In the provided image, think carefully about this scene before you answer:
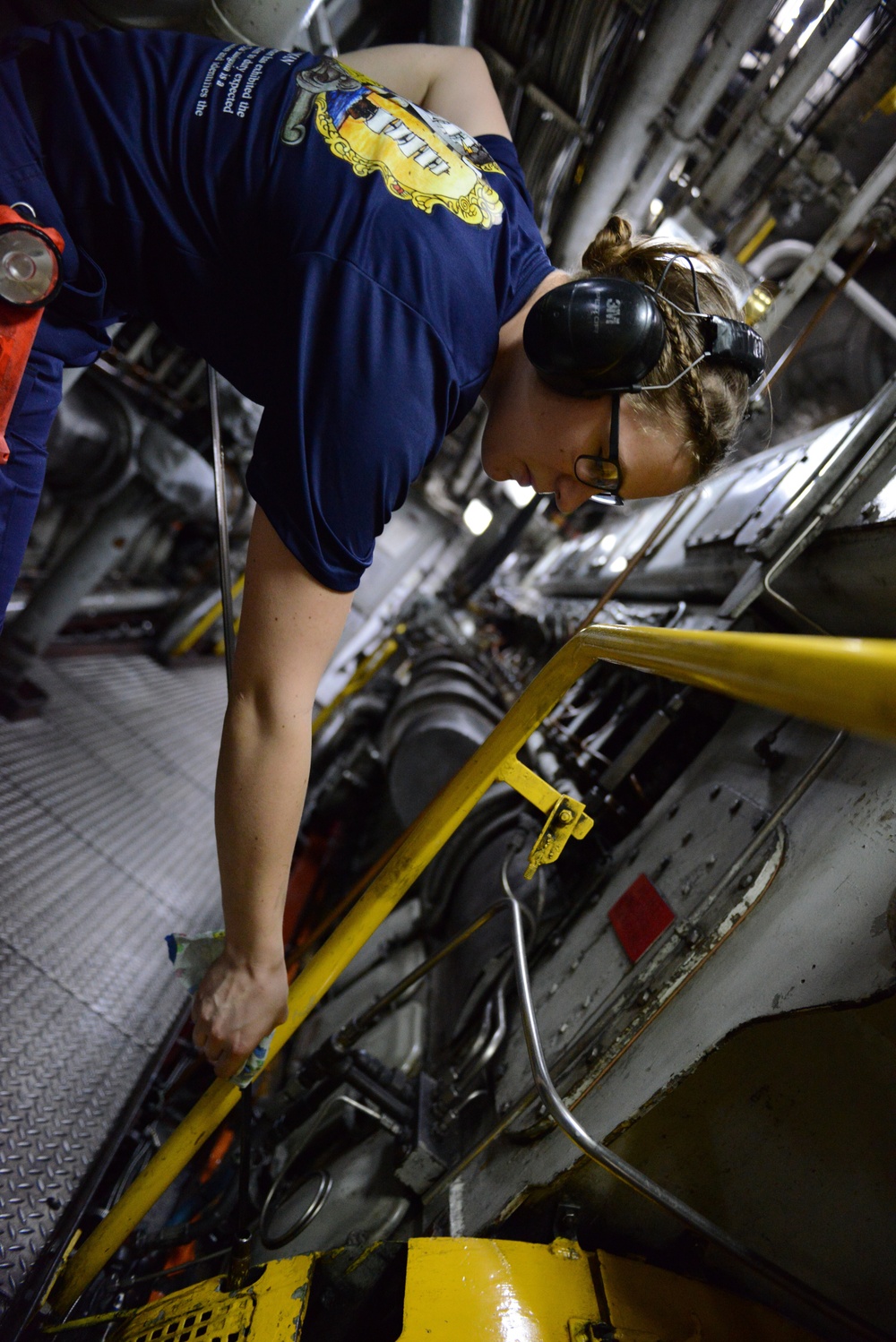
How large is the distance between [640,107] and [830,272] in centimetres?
165

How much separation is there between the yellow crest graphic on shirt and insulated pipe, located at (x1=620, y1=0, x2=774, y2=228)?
1916mm

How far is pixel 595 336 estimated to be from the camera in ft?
3.51

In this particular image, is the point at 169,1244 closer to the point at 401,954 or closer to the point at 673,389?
the point at 401,954

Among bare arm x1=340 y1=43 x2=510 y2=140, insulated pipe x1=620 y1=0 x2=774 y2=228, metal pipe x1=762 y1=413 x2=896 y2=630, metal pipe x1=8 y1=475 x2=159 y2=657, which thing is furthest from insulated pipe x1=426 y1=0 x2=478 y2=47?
metal pipe x1=8 y1=475 x2=159 y2=657

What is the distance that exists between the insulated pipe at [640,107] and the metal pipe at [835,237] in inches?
41.1

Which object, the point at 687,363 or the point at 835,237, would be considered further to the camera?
the point at 835,237

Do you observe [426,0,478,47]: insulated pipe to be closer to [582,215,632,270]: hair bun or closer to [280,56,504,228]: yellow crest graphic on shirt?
[582,215,632,270]: hair bun

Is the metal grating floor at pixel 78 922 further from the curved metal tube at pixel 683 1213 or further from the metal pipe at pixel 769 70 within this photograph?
the metal pipe at pixel 769 70

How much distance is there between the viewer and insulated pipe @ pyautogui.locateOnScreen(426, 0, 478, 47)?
2654 millimetres

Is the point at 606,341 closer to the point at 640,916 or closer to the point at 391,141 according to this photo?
the point at 391,141

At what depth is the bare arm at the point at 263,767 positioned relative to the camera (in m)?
0.98

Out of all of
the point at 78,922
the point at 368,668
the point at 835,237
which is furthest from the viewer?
the point at 368,668

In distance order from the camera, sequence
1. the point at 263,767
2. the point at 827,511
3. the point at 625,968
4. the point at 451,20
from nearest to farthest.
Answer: the point at 263,767 < the point at 625,968 < the point at 827,511 < the point at 451,20

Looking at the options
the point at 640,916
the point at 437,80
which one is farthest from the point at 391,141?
the point at 640,916
